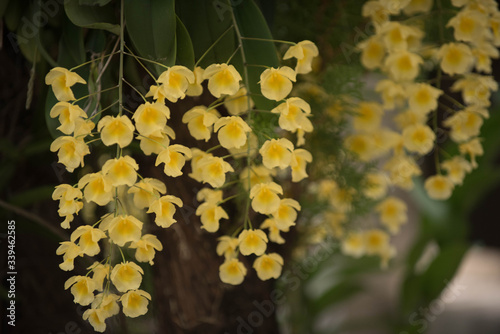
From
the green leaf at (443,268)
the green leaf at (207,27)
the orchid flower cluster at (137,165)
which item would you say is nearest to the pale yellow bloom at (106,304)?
the orchid flower cluster at (137,165)

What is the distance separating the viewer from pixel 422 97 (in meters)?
0.52

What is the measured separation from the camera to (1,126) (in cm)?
67

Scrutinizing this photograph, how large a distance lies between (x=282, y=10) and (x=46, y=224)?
1.22ft

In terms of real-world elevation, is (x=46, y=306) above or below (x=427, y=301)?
above

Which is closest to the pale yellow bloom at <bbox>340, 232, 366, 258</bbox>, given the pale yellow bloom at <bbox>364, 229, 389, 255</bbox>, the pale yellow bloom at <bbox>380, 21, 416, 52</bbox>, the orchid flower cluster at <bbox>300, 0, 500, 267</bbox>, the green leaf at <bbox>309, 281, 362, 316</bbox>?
the pale yellow bloom at <bbox>364, 229, 389, 255</bbox>

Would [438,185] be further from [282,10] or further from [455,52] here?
[282,10]

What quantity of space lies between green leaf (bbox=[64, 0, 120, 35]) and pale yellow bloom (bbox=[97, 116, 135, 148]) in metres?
0.10

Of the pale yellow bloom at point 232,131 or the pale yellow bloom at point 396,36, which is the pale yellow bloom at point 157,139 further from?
the pale yellow bloom at point 396,36

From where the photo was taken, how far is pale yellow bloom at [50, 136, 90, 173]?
1.23ft

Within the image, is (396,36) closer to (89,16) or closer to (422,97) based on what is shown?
(422,97)

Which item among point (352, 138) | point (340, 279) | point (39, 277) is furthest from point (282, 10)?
point (340, 279)

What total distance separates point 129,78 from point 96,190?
18 cm

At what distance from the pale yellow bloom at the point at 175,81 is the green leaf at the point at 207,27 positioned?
0.08m

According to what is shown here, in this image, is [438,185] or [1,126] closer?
[438,185]
